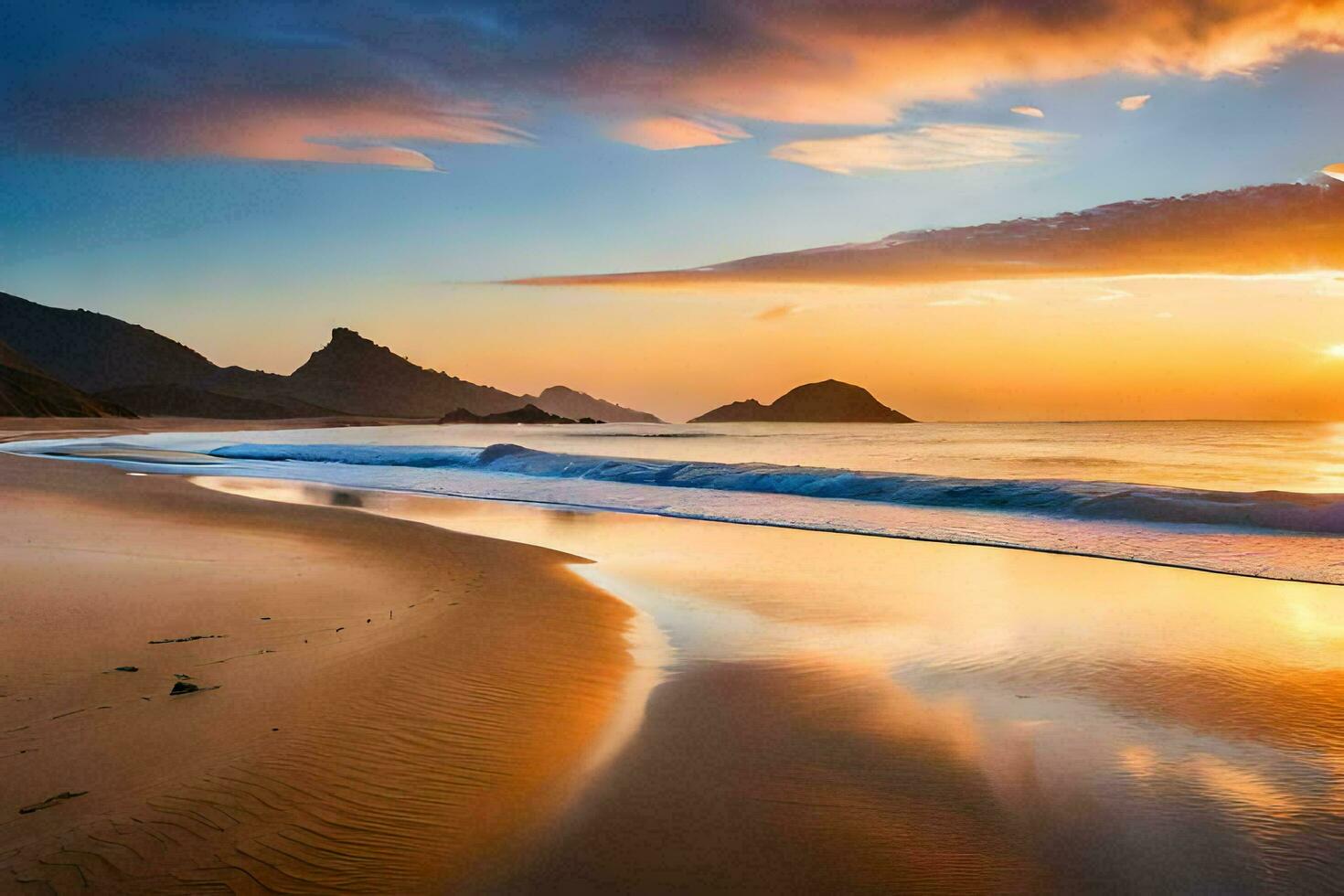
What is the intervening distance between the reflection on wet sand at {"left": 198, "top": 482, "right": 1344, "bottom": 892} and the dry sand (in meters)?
0.55

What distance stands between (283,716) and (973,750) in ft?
13.7

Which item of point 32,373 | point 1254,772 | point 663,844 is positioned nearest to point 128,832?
point 663,844

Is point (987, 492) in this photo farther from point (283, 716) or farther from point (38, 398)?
point (38, 398)

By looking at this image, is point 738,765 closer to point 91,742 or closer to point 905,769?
point 905,769

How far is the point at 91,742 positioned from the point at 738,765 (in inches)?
141

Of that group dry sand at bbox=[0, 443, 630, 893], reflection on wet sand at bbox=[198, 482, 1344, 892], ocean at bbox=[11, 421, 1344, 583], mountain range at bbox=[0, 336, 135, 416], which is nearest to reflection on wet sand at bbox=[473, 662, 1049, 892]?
reflection on wet sand at bbox=[198, 482, 1344, 892]

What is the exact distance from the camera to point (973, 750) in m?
4.99

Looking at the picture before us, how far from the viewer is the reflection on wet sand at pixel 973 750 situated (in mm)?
3656

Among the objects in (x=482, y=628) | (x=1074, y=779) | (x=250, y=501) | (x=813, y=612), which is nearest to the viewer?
(x=1074, y=779)

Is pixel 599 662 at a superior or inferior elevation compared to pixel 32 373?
inferior

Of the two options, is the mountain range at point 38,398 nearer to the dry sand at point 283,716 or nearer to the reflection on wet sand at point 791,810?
the dry sand at point 283,716

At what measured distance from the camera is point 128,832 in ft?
12.0

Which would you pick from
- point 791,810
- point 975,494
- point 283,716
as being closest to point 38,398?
point 975,494

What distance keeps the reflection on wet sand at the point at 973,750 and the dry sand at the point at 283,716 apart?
0.55 metres
